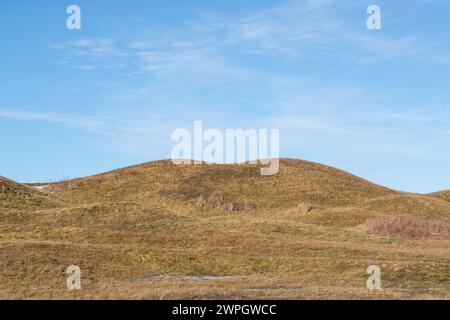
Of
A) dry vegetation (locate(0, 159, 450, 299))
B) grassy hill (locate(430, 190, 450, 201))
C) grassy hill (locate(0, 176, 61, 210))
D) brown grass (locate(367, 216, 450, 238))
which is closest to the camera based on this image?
dry vegetation (locate(0, 159, 450, 299))

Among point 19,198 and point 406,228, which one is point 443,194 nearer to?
point 406,228

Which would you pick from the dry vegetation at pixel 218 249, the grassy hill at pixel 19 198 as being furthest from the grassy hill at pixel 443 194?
the grassy hill at pixel 19 198

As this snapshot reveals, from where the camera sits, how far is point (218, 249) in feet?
137

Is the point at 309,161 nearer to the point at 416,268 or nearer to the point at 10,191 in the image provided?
the point at 10,191

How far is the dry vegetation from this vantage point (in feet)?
92.8

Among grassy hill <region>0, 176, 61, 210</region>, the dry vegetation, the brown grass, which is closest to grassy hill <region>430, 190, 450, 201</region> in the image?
the dry vegetation

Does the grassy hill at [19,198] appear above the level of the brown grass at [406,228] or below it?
above

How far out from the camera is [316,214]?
2736 inches

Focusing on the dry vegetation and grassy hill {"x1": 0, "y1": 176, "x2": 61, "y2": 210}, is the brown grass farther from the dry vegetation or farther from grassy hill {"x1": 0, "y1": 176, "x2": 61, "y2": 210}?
grassy hill {"x1": 0, "y1": 176, "x2": 61, "y2": 210}

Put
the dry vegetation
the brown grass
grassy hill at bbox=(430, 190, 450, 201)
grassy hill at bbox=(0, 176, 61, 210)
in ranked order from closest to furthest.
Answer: the dry vegetation
the brown grass
grassy hill at bbox=(0, 176, 61, 210)
grassy hill at bbox=(430, 190, 450, 201)

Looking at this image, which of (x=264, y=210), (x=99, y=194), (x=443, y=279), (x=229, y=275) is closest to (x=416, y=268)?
(x=443, y=279)

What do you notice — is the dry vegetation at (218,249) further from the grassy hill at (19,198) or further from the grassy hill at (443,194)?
the grassy hill at (443,194)

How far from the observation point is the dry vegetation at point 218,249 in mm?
28297
